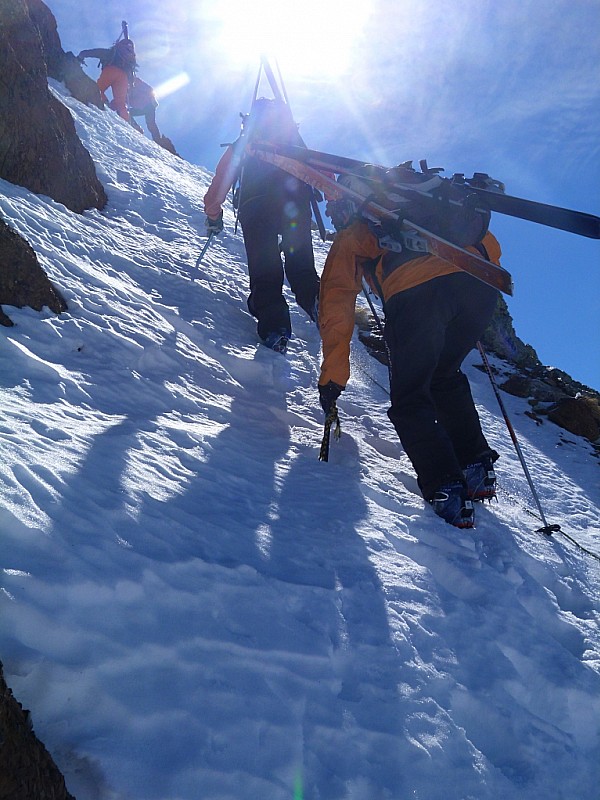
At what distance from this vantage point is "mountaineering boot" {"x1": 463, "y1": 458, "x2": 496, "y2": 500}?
12.3 ft

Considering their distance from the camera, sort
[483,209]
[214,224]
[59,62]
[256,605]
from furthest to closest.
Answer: [59,62] < [214,224] < [483,209] < [256,605]

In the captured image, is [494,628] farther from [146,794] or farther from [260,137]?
[260,137]

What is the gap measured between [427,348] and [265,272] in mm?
3371

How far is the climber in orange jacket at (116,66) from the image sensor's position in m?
19.7

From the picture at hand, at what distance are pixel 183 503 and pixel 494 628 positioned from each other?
1.52 m

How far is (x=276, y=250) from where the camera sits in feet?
21.3

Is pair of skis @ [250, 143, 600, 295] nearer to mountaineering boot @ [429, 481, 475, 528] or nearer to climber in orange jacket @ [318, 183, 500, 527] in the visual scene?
climber in orange jacket @ [318, 183, 500, 527]

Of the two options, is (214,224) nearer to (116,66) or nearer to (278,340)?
(278,340)

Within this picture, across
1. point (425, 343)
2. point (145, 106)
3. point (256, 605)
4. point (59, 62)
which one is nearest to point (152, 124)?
point (145, 106)

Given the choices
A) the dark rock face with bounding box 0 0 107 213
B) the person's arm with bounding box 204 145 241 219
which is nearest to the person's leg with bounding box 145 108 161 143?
the dark rock face with bounding box 0 0 107 213

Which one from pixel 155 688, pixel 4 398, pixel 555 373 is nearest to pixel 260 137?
pixel 4 398

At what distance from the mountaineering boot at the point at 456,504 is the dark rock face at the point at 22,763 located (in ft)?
8.05

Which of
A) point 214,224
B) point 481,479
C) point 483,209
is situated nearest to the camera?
point 483,209

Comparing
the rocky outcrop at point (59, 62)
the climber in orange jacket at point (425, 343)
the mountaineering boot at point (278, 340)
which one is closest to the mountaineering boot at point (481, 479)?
the climber in orange jacket at point (425, 343)
